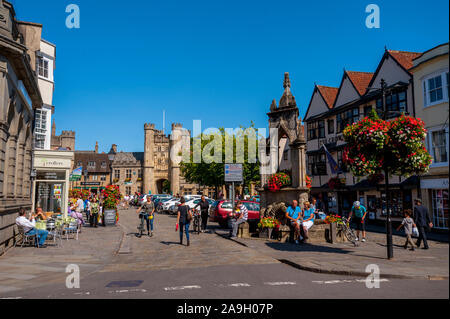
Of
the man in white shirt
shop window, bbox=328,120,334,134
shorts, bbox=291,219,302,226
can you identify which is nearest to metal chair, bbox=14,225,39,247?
the man in white shirt

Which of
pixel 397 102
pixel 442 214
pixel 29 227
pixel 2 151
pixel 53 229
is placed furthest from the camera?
pixel 397 102

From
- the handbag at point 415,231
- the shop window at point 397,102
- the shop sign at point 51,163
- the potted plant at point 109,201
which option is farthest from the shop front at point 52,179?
the shop window at point 397,102

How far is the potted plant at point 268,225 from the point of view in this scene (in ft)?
49.2

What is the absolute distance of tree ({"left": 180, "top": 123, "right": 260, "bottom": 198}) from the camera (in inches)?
1690

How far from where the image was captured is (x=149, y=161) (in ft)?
297

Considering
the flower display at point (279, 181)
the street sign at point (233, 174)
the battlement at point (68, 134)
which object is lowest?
the flower display at point (279, 181)

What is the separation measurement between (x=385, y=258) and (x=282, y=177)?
5.90m

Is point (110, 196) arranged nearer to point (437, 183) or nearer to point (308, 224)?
point (308, 224)

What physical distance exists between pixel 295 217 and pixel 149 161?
79.8 meters

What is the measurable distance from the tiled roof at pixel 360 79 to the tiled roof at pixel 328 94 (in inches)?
140

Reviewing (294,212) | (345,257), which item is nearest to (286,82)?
(294,212)

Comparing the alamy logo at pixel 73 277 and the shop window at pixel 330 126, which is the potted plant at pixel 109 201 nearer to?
the alamy logo at pixel 73 277

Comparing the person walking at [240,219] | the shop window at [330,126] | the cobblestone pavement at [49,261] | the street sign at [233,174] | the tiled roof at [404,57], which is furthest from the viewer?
the shop window at [330,126]
